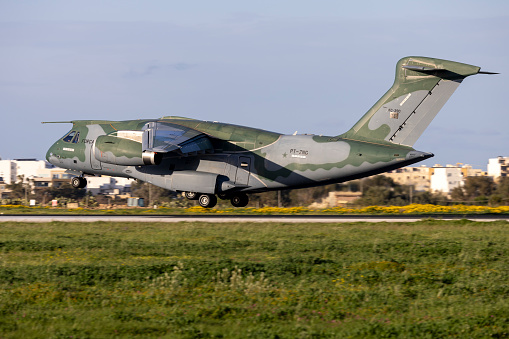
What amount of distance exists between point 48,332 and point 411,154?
2141 centimetres

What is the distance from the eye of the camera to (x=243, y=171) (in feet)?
102

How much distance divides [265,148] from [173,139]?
4.41 meters

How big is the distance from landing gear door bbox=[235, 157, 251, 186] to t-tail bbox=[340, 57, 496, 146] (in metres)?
5.16

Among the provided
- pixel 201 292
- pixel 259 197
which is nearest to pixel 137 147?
pixel 201 292

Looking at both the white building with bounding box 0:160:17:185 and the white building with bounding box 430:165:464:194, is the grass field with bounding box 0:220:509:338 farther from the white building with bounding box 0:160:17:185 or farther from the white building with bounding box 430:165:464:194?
the white building with bounding box 0:160:17:185

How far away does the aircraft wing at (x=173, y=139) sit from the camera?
29.5 metres

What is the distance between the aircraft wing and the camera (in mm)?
29531

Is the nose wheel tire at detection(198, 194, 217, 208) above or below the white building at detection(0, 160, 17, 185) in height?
below

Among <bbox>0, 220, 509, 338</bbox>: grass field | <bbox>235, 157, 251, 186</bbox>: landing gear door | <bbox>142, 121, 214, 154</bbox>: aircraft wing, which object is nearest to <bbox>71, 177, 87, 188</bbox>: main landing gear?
<bbox>142, 121, 214, 154</bbox>: aircraft wing

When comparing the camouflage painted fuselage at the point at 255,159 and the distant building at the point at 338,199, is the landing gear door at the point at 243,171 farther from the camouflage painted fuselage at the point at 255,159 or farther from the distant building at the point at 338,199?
the distant building at the point at 338,199

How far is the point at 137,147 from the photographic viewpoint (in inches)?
1200

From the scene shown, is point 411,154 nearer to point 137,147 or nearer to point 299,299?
point 137,147

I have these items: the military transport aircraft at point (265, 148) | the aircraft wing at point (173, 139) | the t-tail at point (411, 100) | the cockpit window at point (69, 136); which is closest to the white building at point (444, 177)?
the t-tail at point (411, 100)

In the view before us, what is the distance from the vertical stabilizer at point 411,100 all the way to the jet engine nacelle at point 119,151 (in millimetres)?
10193
